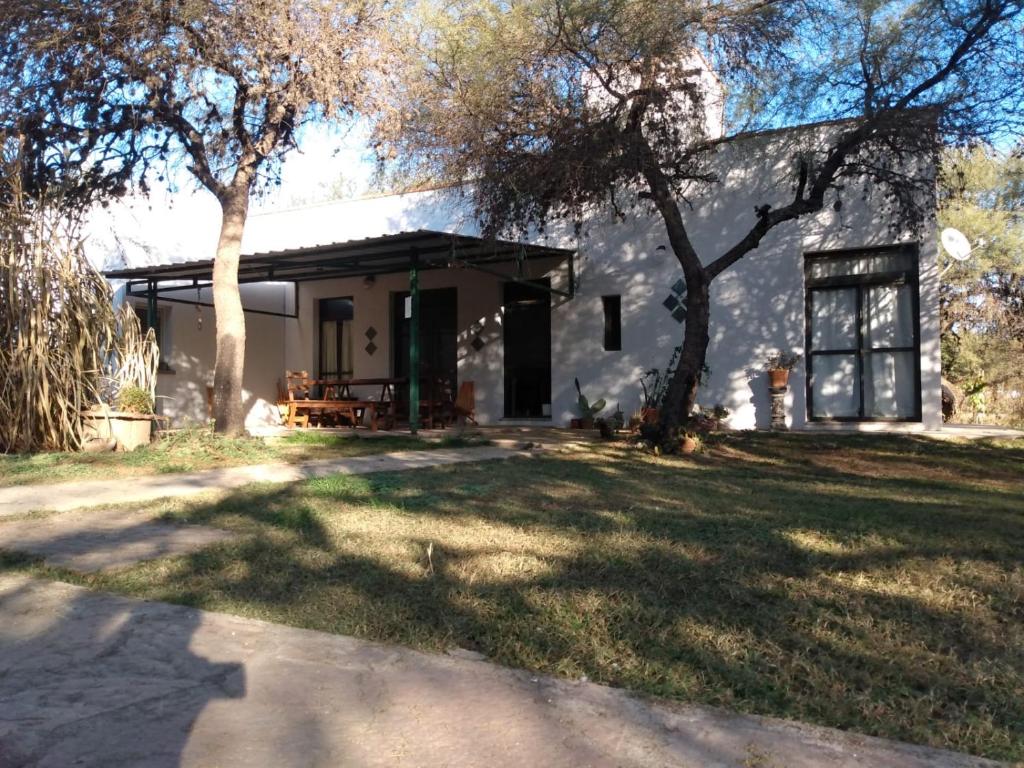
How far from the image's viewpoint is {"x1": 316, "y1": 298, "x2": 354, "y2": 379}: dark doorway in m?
18.7

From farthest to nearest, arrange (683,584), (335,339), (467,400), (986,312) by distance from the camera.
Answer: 1. (986,312)
2. (335,339)
3. (467,400)
4. (683,584)

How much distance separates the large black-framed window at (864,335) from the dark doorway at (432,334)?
23.3 ft

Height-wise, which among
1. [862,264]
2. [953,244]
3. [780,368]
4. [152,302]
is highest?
[953,244]

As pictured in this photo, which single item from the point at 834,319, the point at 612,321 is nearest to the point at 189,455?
the point at 612,321

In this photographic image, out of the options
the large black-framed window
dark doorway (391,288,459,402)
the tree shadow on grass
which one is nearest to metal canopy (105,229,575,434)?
dark doorway (391,288,459,402)

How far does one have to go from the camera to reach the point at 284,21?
34.0ft

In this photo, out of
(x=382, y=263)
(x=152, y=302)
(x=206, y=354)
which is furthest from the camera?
(x=206, y=354)

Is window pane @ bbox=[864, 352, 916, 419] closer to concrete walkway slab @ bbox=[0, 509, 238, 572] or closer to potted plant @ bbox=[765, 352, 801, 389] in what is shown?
potted plant @ bbox=[765, 352, 801, 389]

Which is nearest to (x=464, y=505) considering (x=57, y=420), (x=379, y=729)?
(x=379, y=729)

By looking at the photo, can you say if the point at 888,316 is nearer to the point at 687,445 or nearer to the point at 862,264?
the point at 862,264

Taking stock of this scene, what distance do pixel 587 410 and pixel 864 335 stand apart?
4826 mm

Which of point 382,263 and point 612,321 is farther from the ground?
point 382,263

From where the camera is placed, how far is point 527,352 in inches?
648

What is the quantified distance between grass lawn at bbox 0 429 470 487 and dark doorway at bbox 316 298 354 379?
5.85m
